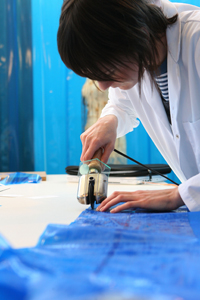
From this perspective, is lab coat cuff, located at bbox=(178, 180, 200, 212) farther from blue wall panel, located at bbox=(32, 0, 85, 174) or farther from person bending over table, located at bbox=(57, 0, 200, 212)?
blue wall panel, located at bbox=(32, 0, 85, 174)

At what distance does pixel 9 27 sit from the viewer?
7.12 ft

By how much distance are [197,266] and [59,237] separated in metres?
0.20

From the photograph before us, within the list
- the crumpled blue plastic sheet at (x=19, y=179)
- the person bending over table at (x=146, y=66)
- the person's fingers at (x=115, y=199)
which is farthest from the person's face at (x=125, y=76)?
the crumpled blue plastic sheet at (x=19, y=179)

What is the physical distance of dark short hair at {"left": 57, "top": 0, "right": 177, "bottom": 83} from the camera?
640mm

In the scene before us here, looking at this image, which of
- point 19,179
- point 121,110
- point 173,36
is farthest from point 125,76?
point 19,179

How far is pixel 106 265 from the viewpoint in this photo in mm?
331

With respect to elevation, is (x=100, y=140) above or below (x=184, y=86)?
below

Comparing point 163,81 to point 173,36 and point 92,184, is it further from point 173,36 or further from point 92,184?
point 92,184

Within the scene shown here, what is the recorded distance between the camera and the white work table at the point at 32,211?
1.70 feet

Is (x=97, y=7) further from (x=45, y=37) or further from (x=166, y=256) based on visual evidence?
(x=45, y=37)

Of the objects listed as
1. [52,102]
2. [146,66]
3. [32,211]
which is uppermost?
[146,66]

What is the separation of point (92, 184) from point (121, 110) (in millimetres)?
528

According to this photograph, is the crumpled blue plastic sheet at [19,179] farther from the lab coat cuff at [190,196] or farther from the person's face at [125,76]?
the lab coat cuff at [190,196]

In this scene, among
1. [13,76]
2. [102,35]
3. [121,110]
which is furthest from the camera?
[13,76]
